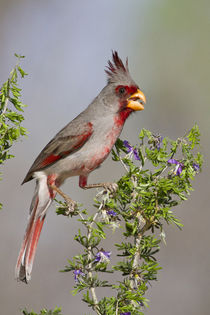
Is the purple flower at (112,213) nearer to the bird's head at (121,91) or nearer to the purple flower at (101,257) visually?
the purple flower at (101,257)

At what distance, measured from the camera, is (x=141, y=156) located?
2082 millimetres

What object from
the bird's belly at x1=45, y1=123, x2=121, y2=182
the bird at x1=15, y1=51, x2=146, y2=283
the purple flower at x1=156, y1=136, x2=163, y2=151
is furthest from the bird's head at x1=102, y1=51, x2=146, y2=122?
the purple flower at x1=156, y1=136, x2=163, y2=151

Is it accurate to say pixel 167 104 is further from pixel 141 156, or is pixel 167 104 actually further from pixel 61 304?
pixel 141 156

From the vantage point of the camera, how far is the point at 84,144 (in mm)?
3244

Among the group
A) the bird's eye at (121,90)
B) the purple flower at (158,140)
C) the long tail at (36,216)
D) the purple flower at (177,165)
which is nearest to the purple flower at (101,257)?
the purple flower at (177,165)

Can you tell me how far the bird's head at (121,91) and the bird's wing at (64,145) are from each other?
213 millimetres

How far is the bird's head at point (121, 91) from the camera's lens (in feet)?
10.7

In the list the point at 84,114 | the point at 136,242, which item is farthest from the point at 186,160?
the point at 84,114

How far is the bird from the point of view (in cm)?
318

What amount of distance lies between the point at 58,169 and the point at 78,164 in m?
0.13

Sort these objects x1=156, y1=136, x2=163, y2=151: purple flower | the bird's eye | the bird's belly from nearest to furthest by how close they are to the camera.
→ x1=156, y1=136, x2=163, y2=151: purple flower
the bird's belly
the bird's eye

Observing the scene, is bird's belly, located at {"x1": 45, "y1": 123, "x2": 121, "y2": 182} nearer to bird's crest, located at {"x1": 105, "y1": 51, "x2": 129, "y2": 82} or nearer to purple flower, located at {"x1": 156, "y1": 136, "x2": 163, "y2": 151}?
bird's crest, located at {"x1": 105, "y1": 51, "x2": 129, "y2": 82}

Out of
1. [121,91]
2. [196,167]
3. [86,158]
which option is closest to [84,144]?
[86,158]

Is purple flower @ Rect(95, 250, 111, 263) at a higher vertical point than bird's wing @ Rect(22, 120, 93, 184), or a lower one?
lower
